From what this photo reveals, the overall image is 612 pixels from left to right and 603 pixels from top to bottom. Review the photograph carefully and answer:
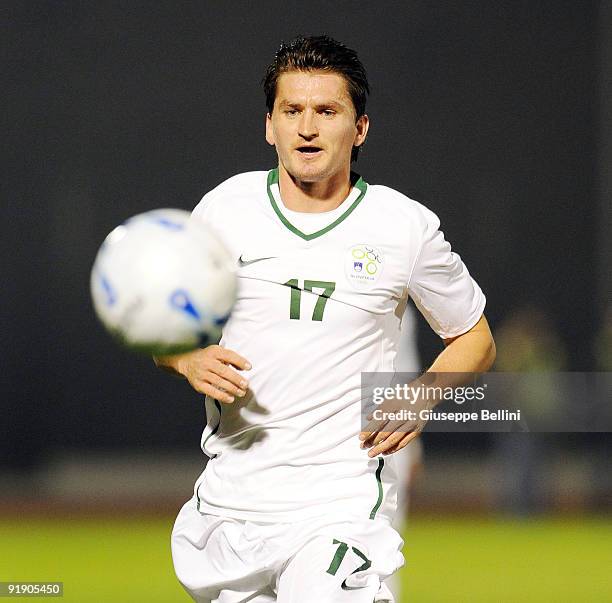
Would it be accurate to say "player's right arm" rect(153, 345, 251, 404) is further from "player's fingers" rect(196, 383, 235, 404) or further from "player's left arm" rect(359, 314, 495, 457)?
"player's left arm" rect(359, 314, 495, 457)

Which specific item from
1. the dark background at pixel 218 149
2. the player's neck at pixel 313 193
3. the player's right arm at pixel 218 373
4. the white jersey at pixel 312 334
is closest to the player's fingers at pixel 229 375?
the player's right arm at pixel 218 373

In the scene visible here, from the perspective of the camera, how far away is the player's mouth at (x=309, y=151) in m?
3.53

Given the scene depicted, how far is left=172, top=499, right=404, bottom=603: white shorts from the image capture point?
326cm

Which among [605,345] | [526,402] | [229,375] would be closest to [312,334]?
[229,375]

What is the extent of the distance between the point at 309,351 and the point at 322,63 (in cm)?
75

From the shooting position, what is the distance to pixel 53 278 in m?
12.0

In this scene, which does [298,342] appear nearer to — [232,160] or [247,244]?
[247,244]

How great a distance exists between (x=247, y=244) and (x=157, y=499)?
822 cm

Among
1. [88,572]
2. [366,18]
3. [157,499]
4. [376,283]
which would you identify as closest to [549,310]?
[366,18]

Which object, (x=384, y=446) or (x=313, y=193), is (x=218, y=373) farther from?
(x=313, y=193)

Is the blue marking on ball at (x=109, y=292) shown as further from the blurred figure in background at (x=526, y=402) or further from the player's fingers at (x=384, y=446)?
the blurred figure in background at (x=526, y=402)

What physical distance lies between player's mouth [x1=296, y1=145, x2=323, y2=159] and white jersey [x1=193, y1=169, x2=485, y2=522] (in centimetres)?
16

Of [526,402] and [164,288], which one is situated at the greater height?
[526,402]

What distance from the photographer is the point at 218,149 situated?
12.4 m
